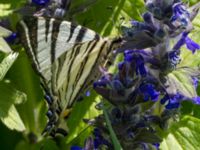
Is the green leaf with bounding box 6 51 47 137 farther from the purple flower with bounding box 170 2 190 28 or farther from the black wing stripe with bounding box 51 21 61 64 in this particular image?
the purple flower with bounding box 170 2 190 28

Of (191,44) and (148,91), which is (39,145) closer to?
(148,91)

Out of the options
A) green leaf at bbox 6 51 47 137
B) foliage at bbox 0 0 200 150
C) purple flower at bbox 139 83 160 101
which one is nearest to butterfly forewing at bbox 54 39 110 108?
foliage at bbox 0 0 200 150

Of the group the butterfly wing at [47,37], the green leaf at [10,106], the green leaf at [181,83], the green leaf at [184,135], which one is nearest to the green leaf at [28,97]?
the green leaf at [10,106]

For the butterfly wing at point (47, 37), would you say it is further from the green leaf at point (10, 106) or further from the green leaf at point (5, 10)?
the green leaf at point (5, 10)

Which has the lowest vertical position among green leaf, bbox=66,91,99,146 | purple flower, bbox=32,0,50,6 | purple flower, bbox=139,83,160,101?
green leaf, bbox=66,91,99,146

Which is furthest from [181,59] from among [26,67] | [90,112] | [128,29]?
[26,67]
